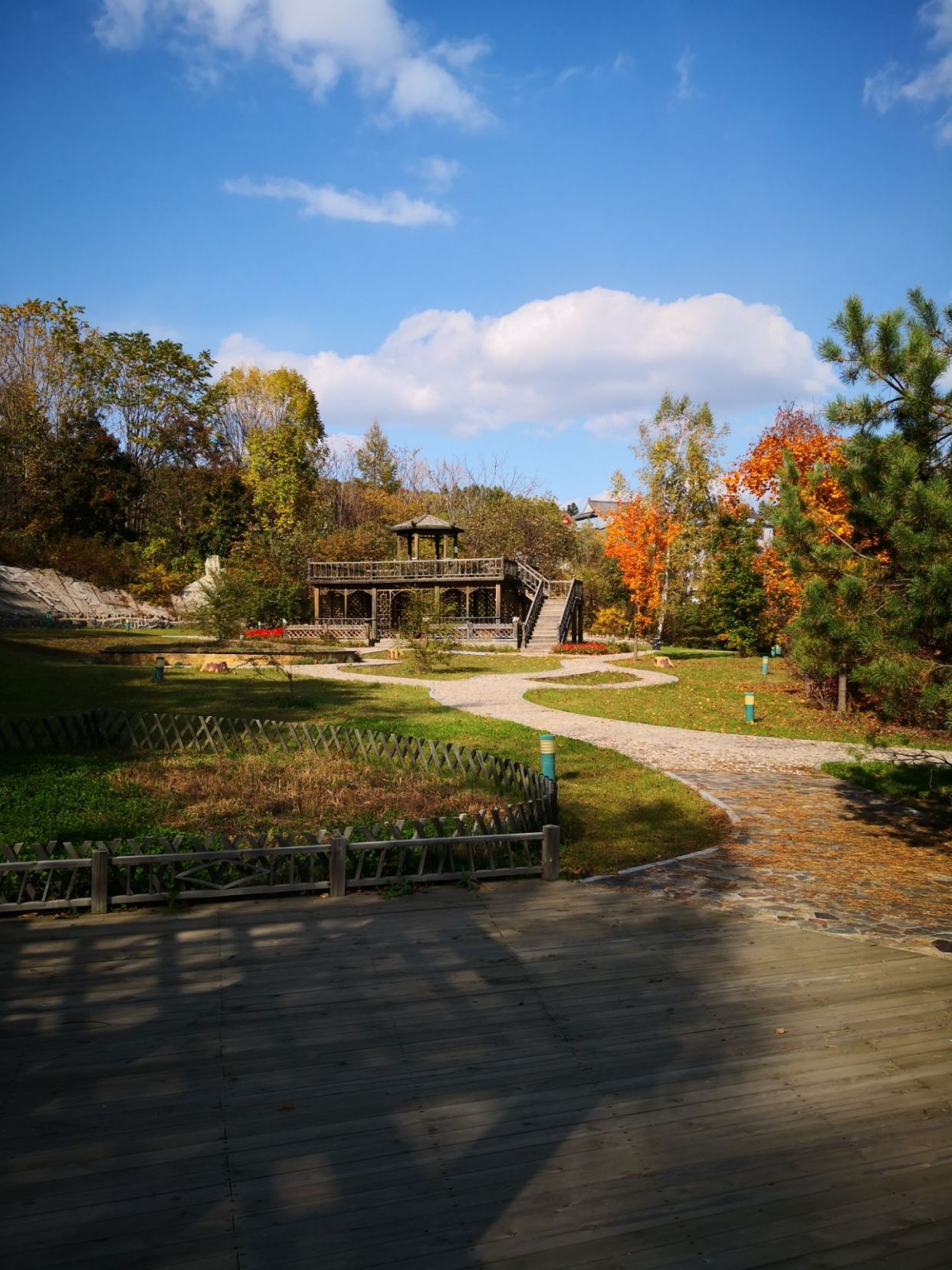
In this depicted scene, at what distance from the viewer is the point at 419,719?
1702 centimetres

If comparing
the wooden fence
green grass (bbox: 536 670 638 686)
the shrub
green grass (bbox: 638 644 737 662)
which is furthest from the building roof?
the wooden fence

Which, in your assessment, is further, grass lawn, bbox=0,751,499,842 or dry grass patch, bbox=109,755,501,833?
dry grass patch, bbox=109,755,501,833

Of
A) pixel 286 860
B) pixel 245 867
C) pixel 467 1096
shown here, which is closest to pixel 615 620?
pixel 286 860

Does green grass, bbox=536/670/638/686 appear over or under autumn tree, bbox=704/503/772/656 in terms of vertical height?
under

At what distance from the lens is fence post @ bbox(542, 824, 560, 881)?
7.81 m

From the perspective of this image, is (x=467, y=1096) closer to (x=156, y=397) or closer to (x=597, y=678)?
(x=597, y=678)

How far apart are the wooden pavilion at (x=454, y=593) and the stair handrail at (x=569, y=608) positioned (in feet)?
0.11

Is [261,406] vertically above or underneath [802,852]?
above

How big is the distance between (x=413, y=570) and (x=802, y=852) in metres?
34.3

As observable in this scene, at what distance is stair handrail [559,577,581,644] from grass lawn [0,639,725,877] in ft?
50.1

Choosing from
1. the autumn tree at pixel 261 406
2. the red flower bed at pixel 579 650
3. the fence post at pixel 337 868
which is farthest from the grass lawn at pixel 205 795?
the autumn tree at pixel 261 406

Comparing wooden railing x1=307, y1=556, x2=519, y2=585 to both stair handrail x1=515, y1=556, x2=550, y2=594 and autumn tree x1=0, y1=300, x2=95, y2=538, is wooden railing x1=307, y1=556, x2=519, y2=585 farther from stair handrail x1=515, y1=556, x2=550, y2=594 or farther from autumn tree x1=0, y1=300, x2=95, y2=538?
autumn tree x1=0, y1=300, x2=95, y2=538

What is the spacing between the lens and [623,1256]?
3.16 meters

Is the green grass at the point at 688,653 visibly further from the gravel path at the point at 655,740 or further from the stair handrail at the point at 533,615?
the gravel path at the point at 655,740
